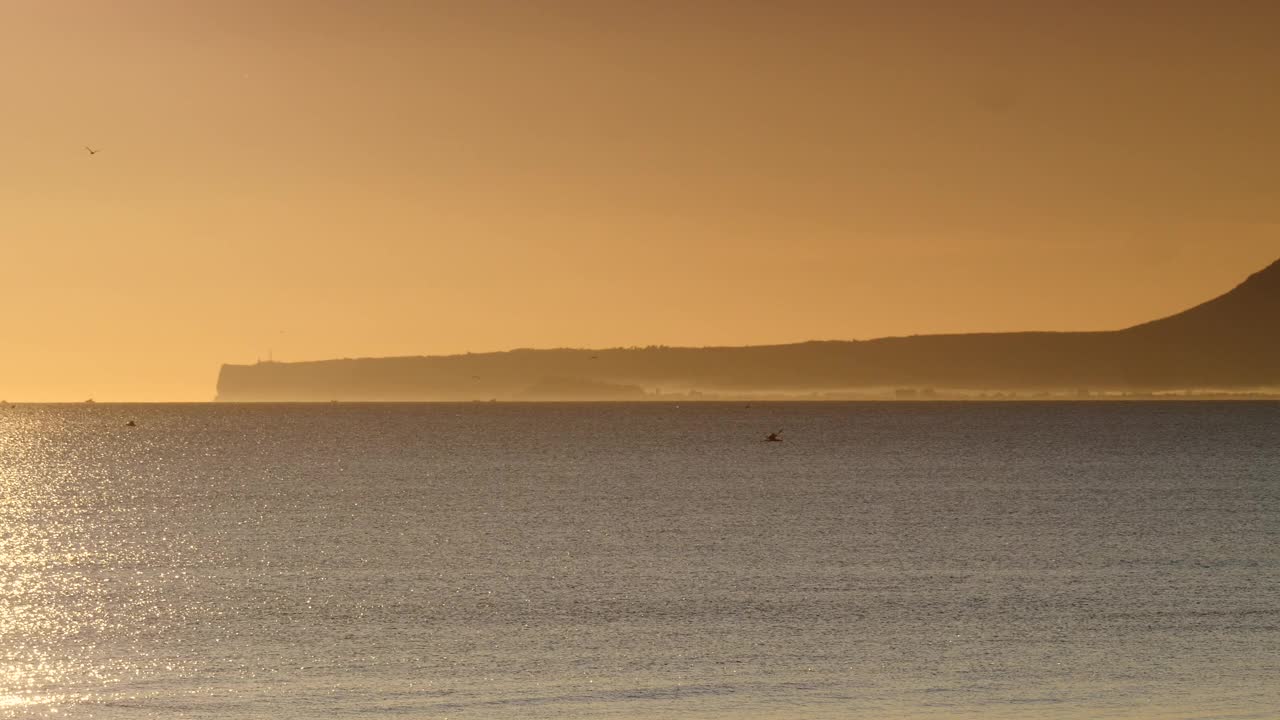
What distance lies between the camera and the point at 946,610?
56.2 metres

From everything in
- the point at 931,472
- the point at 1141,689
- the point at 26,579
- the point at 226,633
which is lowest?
the point at 1141,689

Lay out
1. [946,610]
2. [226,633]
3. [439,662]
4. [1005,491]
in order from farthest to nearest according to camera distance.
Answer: [1005,491] < [946,610] < [226,633] < [439,662]

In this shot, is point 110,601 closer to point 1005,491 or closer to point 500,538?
point 500,538

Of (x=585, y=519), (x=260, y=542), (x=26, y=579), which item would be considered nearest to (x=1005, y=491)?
(x=585, y=519)

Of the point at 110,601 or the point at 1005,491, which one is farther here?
the point at 1005,491

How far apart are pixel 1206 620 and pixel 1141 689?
1299cm

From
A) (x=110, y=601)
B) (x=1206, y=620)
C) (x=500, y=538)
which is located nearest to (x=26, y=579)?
(x=110, y=601)

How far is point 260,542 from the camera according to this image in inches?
3302

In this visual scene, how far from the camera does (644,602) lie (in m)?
58.8

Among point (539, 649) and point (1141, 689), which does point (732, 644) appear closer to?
point (539, 649)

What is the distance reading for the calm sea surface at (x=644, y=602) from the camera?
41.0 meters

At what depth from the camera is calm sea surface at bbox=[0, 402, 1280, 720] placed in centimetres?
4103

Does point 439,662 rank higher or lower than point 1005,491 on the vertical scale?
lower

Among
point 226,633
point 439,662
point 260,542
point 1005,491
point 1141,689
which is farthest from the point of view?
point 1005,491
